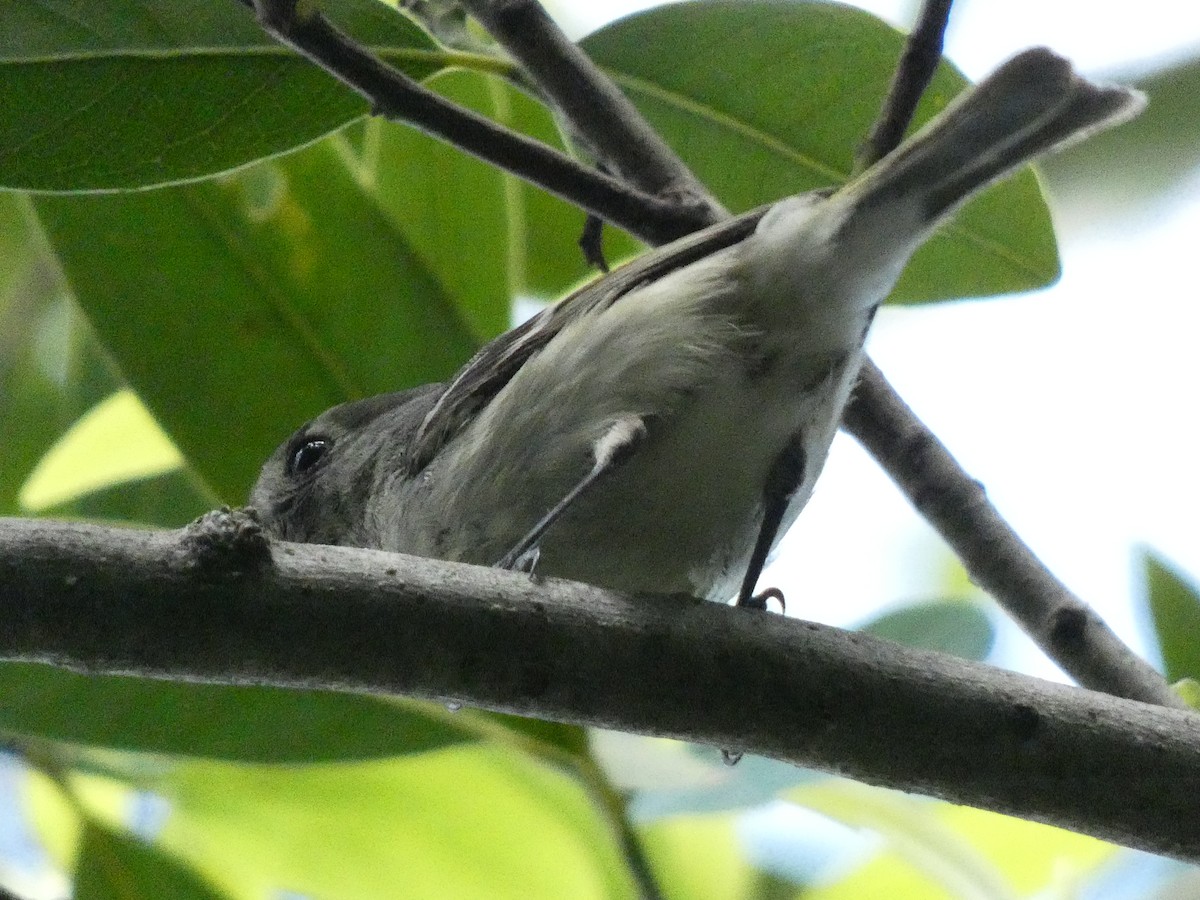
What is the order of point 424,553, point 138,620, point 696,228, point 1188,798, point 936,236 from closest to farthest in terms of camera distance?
point 138,620, point 1188,798, point 696,228, point 424,553, point 936,236

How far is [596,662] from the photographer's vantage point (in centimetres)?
155

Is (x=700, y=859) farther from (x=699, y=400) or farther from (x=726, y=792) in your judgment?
(x=699, y=400)

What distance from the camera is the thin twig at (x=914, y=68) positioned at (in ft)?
6.51

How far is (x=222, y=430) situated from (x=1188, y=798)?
2014 mm

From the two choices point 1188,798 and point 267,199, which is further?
point 267,199

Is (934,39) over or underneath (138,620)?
over

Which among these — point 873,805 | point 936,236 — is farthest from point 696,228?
point 873,805

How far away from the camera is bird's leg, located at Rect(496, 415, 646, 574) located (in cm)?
213

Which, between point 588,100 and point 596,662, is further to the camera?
point 588,100

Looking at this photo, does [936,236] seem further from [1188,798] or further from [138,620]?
[138,620]

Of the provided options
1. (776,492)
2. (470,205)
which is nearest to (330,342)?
(470,205)

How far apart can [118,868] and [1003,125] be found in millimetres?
2052

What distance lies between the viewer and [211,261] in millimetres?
2893

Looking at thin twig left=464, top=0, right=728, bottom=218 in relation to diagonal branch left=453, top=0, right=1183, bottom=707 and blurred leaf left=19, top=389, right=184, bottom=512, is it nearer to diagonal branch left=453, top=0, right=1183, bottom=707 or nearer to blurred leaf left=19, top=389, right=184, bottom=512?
diagonal branch left=453, top=0, right=1183, bottom=707
